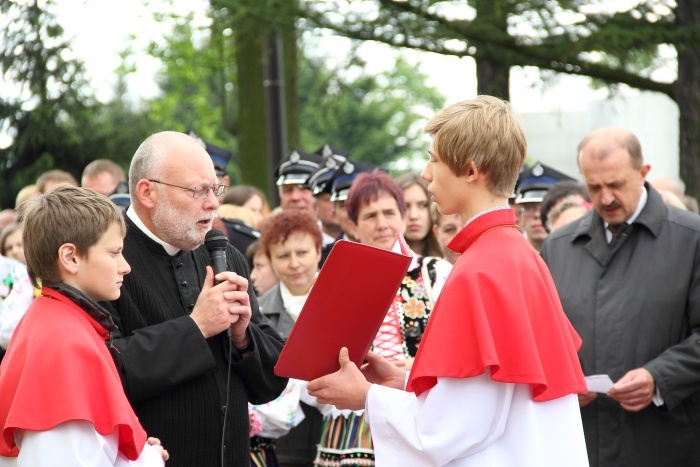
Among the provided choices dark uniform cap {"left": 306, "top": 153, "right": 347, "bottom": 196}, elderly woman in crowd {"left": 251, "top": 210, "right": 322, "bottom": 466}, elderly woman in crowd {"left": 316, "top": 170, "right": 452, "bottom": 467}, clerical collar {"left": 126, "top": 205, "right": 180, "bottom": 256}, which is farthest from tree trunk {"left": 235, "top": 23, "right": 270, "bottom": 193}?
clerical collar {"left": 126, "top": 205, "right": 180, "bottom": 256}

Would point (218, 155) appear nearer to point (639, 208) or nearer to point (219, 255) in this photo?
point (639, 208)

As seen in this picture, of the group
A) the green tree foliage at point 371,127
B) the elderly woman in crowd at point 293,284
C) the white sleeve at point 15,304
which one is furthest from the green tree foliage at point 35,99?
the green tree foliage at point 371,127

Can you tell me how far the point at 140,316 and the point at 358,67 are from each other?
10637 millimetres

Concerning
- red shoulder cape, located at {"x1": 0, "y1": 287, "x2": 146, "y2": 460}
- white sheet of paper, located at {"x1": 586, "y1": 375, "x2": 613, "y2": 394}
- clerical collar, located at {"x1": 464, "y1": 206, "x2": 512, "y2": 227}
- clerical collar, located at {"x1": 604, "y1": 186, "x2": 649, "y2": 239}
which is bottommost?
white sheet of paper, located at {"x1": 586, "y1": 375, "x2": 613, "y2": 394}

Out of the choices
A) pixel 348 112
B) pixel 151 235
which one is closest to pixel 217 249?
pixel 151 235

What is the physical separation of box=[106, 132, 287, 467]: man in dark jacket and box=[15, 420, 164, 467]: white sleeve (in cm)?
51

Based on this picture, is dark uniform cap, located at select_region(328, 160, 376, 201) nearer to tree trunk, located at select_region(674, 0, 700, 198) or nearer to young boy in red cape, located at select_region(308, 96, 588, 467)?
young boy in red cape, located at select_region(308, 96, 588, 467)

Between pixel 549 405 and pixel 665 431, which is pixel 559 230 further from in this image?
pixel 549 405

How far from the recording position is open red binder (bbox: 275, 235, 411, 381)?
3.67 meters

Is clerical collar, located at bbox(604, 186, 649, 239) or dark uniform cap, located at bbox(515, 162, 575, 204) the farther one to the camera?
dark uniform cap, located at bbox(515, 162, 575, 204)

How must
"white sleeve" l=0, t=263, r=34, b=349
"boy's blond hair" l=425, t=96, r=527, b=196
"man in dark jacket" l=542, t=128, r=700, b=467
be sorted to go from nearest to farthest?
"boy's blond hair" l=425, t=96, r=527, b=196, "man in dark jacket" l=542, t=128, r=700, b=467, "white sleeve" l=0, t=263, r=34, b=349

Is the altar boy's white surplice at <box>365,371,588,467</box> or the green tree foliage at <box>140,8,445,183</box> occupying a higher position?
the green tree foliage at <box>140,8,445,183</box>

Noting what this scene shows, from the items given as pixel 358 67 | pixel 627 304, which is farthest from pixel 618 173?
pixel 358 67

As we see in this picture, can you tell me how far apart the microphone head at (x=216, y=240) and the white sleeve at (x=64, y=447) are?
1.07 meters
